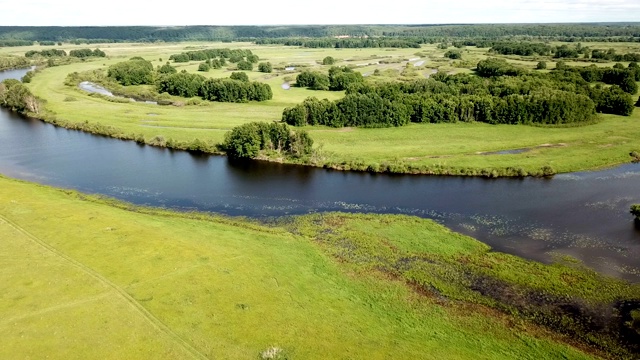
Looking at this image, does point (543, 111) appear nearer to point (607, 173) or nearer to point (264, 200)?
point (607, 173)

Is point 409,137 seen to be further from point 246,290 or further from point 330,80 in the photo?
point 330,80

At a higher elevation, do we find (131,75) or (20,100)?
(131,75)

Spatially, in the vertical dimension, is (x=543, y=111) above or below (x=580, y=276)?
above

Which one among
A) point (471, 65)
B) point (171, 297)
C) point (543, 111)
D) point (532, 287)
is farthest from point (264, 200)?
point (471, 65)

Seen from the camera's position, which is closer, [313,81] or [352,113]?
[352,113]

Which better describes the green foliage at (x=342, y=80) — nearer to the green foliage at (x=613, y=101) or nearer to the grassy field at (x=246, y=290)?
the green foliage at (x=613, y=101)

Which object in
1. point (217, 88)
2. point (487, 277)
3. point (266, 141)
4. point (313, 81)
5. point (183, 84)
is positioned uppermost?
point (183, 84)

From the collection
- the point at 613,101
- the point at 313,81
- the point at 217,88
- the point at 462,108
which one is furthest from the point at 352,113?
the point at 613,101

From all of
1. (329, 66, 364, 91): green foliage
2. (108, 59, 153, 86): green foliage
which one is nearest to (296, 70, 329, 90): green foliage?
(329, 66, 364, 91): green foliage

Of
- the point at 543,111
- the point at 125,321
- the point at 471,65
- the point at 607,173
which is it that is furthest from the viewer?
the point at 471,65
